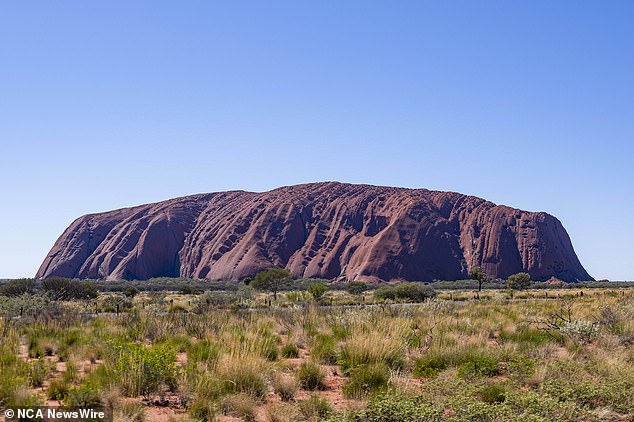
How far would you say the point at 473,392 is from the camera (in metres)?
8.10

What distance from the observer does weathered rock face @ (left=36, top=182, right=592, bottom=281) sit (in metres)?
110

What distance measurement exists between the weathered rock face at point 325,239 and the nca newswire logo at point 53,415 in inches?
3706

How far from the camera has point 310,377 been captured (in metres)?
9.65

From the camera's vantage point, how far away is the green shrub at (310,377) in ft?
31.5

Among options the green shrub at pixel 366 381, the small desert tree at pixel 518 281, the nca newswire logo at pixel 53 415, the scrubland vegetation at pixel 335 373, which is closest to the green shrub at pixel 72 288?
the scrubland vegetation at pixel 335 373

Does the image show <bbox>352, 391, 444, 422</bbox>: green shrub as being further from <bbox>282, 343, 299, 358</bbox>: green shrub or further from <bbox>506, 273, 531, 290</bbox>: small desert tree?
<bbox>506, 273, 531, 290</bbox>: small desert tree

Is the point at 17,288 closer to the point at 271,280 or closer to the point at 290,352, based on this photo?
the point at 271,280

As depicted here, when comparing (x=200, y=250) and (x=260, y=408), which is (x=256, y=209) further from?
(x=260, y=408)

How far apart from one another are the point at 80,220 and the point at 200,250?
138ft

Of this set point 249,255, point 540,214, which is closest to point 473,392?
point 249,255

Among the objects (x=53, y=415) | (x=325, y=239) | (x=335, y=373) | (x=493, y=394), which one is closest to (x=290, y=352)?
(x=335, y=373)

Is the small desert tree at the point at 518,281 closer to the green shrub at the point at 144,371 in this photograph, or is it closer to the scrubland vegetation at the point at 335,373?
the scrubland vegetation at the point at 335,373

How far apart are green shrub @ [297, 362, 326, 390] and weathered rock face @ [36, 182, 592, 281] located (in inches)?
3576

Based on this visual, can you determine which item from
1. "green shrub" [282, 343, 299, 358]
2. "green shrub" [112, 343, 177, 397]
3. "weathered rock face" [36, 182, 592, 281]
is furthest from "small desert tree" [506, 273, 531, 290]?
"green shrub" [112, 343, 177, 397]
